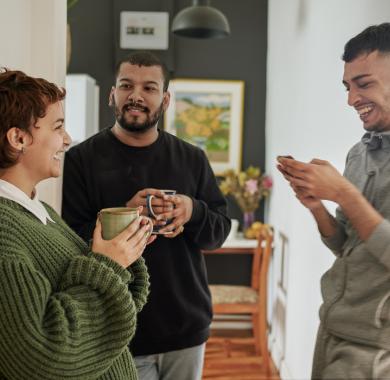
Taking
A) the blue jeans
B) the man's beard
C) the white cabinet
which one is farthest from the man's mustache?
the white cabinet

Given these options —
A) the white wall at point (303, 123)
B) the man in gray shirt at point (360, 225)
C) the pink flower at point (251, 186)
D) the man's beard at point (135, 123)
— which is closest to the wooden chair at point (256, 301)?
the white wall at point (303, 123)

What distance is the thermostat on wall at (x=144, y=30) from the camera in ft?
12.0

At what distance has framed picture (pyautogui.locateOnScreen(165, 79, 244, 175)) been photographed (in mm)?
3674

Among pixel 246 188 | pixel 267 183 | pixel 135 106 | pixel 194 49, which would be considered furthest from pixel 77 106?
pixel 135 106

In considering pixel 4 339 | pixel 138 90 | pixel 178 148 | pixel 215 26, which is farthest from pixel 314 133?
pixel 4 339

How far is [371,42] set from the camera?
114cm

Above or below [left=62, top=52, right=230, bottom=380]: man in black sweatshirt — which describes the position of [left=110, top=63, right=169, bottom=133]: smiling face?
above

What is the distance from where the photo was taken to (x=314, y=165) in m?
1.13

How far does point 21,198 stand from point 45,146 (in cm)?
11

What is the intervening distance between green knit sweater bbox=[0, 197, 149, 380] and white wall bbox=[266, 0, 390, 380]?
0.62 m

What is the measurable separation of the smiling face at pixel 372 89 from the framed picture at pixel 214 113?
2.50 m

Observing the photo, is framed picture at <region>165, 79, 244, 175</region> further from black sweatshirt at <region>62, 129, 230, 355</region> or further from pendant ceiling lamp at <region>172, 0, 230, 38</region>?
black sweatshirt at <region>62, 129, 230, 355</region>

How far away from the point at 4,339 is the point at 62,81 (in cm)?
97

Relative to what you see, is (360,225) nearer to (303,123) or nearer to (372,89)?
(372,89)
